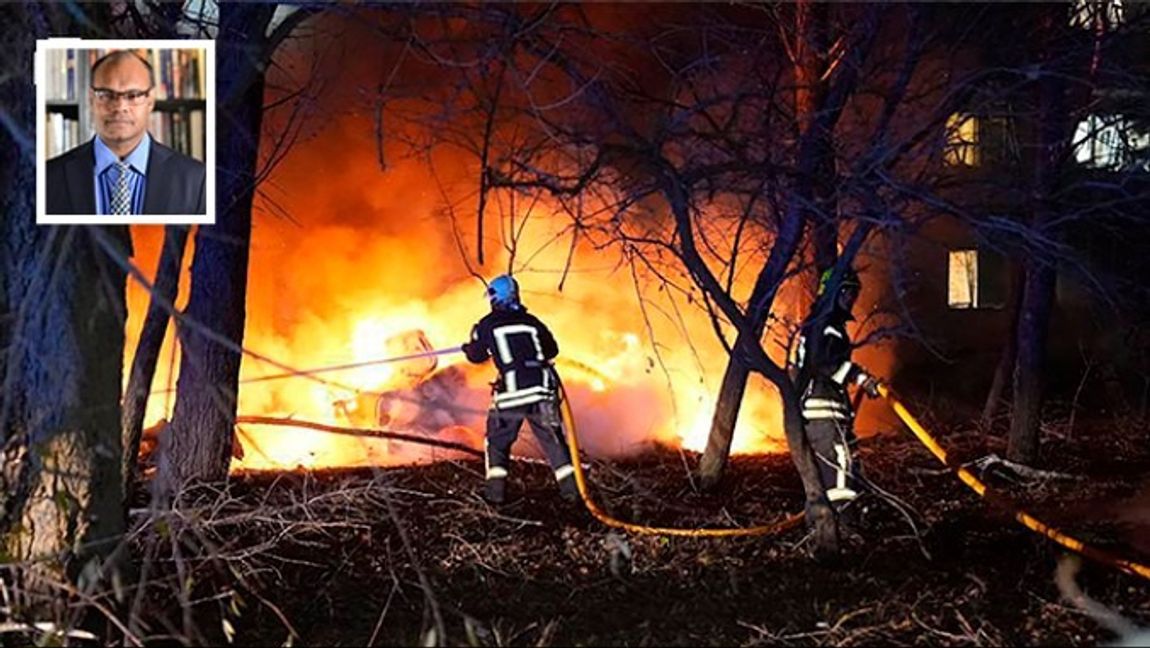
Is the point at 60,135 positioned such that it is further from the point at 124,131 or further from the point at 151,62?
the point at 151,62

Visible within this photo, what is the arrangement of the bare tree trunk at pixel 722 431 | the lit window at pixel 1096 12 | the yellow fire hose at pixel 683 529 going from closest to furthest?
the yellow fire hose at pixel 683 529 → the lit window at pixel 1096 12 → the bare tree trunk at pixel 722 431

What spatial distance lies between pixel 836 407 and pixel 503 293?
252 centimetres

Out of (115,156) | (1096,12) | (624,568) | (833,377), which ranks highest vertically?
(1096,12)

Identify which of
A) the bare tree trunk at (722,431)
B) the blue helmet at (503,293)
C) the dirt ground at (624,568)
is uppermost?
the blue helmet at (503,293)

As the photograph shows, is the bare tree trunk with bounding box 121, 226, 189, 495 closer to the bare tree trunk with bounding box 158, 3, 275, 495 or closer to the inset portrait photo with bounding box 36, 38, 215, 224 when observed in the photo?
the bare tree trunk with bounding box 158, 3, 275, 495

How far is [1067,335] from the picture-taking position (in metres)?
17.3

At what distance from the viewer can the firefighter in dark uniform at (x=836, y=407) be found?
7645mm

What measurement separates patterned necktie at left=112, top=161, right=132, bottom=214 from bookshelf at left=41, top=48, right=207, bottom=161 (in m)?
0.19

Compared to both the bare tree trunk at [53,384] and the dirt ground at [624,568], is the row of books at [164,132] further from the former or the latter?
the dirt ground at [624,568]

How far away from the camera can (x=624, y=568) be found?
269 inches

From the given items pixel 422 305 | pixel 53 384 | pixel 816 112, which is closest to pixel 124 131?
pixel 53 384

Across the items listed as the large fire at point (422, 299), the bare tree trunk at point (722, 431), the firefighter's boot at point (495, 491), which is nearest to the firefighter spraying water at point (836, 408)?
the bare tree trunk at point (722, 431)

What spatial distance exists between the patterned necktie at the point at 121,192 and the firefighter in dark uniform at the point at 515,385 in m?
3.55

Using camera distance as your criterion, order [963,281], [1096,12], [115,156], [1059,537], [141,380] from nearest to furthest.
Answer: [115,156]
[1059,537]
[141,380]
[1096,12]
[963,281]
